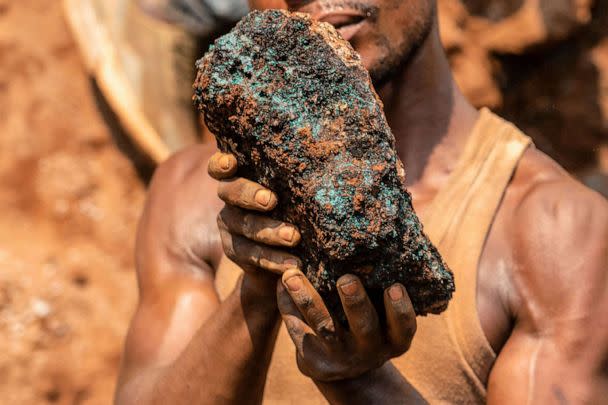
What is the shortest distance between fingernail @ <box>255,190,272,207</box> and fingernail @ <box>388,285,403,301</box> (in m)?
0.23

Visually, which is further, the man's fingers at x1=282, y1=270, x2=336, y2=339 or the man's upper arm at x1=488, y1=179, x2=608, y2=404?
the man's upper arm at x1=488, y1=179, x2=608, y2=404

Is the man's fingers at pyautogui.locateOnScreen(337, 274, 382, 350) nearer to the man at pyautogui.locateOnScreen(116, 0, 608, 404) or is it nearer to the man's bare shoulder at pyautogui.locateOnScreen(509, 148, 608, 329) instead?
the man at pyautogui.locateOnScreen(116, 0, 608, 404)

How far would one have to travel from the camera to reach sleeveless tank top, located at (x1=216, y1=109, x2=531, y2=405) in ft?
6.56

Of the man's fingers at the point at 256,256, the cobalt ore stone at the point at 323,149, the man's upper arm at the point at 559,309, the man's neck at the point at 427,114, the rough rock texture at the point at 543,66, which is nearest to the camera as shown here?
the cobalt ore stone at the point at 323,149

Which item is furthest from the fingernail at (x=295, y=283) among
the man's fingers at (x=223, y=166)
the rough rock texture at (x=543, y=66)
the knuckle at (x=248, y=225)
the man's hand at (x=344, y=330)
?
the rough rock texture at (x=543, y=66)

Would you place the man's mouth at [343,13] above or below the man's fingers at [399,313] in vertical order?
above

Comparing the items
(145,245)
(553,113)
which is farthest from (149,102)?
(145,245)

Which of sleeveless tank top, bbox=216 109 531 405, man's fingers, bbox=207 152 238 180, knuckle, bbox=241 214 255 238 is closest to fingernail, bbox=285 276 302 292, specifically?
knuckle, bbox=241 214 255 238

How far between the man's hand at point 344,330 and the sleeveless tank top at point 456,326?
0.32 metres

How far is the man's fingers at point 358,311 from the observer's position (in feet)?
5.03

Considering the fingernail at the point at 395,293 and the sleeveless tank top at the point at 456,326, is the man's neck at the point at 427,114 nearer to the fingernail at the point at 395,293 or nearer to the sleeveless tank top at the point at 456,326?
the sleeveless tank top at the point at 456,326

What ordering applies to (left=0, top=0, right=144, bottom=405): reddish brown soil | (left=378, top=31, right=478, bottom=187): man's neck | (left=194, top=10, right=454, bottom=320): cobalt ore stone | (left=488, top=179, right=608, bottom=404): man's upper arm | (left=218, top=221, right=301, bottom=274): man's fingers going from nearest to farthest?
(left=194, top=10, right=454, bottom=320): cobalt ore stone < (left=218, top=221, right=301, bottom=274): man's fingers < (left=488, top=179, right=608, bottom=404): man's upper arm < (left=378, top=31, right=478, bottom=187): man's neck < (left=0, top=0, right=144, bottom=405): reddish brown soil

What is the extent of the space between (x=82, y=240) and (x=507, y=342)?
249 cm

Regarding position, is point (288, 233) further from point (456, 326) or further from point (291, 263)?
point (456, 326)
